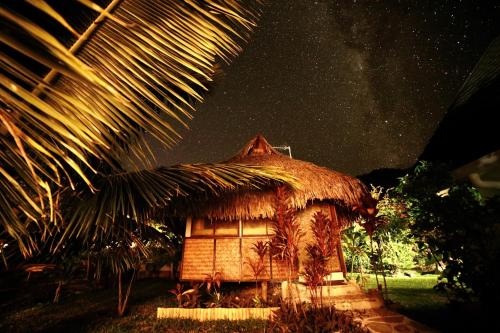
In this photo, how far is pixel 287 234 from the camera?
5254 millimetres

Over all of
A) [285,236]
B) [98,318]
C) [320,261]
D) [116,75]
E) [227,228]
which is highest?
[227,228]

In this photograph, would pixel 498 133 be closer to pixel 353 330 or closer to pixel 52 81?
pixel 353 330

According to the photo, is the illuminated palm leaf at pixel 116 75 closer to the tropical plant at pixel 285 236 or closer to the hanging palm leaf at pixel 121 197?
the hanging palm leaf at pixel 121 197

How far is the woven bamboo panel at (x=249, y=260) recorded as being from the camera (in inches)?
259

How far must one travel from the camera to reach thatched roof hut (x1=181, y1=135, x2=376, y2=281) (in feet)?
22.5

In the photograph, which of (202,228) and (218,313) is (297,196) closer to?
(202,228)

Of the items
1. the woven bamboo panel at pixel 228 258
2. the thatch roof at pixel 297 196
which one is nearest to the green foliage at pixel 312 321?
the woven bamboo panel at pixel 228 258

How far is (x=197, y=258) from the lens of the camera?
7.05 m

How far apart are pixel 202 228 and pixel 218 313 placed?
257cm

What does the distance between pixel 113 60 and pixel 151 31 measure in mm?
191

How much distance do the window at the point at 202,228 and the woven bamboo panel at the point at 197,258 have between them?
0.27 m

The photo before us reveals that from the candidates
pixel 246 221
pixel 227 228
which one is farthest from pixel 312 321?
pixel 227 228

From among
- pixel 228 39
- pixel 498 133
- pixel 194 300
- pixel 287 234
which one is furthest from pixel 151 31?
pixel 498 133

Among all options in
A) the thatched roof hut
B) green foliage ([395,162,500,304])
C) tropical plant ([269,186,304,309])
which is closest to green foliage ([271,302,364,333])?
tropical plant ([269,186,304,309])
